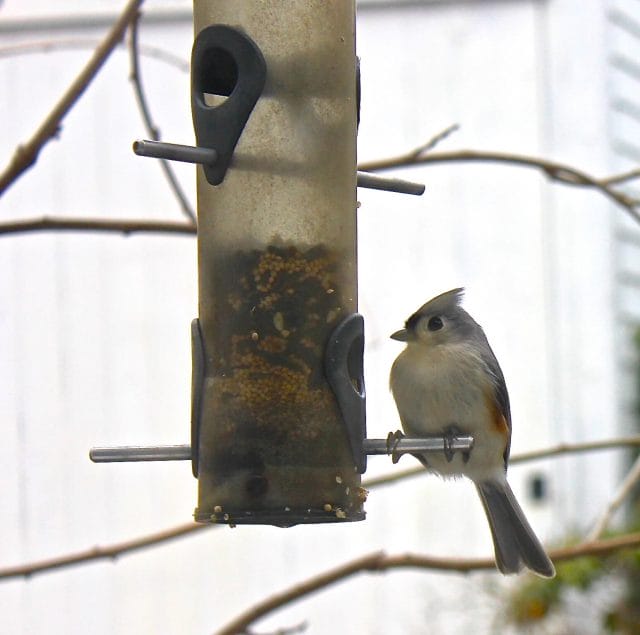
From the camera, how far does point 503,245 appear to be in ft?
24.8

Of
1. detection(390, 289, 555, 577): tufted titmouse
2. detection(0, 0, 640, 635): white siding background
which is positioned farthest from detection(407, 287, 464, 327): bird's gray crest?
detection(0, 0, 640, 635): white siding background

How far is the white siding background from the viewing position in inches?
293

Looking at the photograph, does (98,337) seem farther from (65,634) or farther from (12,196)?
(65,634)

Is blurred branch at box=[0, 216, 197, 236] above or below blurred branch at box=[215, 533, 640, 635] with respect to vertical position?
above

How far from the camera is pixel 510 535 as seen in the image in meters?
3.88

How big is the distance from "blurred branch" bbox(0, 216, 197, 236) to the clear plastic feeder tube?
0.24 metres

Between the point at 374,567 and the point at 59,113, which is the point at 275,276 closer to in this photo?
the point at 59,113

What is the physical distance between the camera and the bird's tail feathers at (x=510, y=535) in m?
3.74

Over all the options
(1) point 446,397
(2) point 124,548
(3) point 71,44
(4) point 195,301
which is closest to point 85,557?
(2) point 124,548

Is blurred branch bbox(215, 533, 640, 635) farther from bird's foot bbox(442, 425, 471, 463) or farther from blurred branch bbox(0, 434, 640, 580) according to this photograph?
bird's foot bbox(442, 425, 471, 463)

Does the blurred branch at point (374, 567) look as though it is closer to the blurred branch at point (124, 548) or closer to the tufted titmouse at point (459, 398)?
the blurred branch at point (124, 548)

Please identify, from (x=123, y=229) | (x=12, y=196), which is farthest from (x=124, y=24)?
(x=12, y=196)

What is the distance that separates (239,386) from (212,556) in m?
4.77

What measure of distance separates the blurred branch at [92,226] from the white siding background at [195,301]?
4050mm
